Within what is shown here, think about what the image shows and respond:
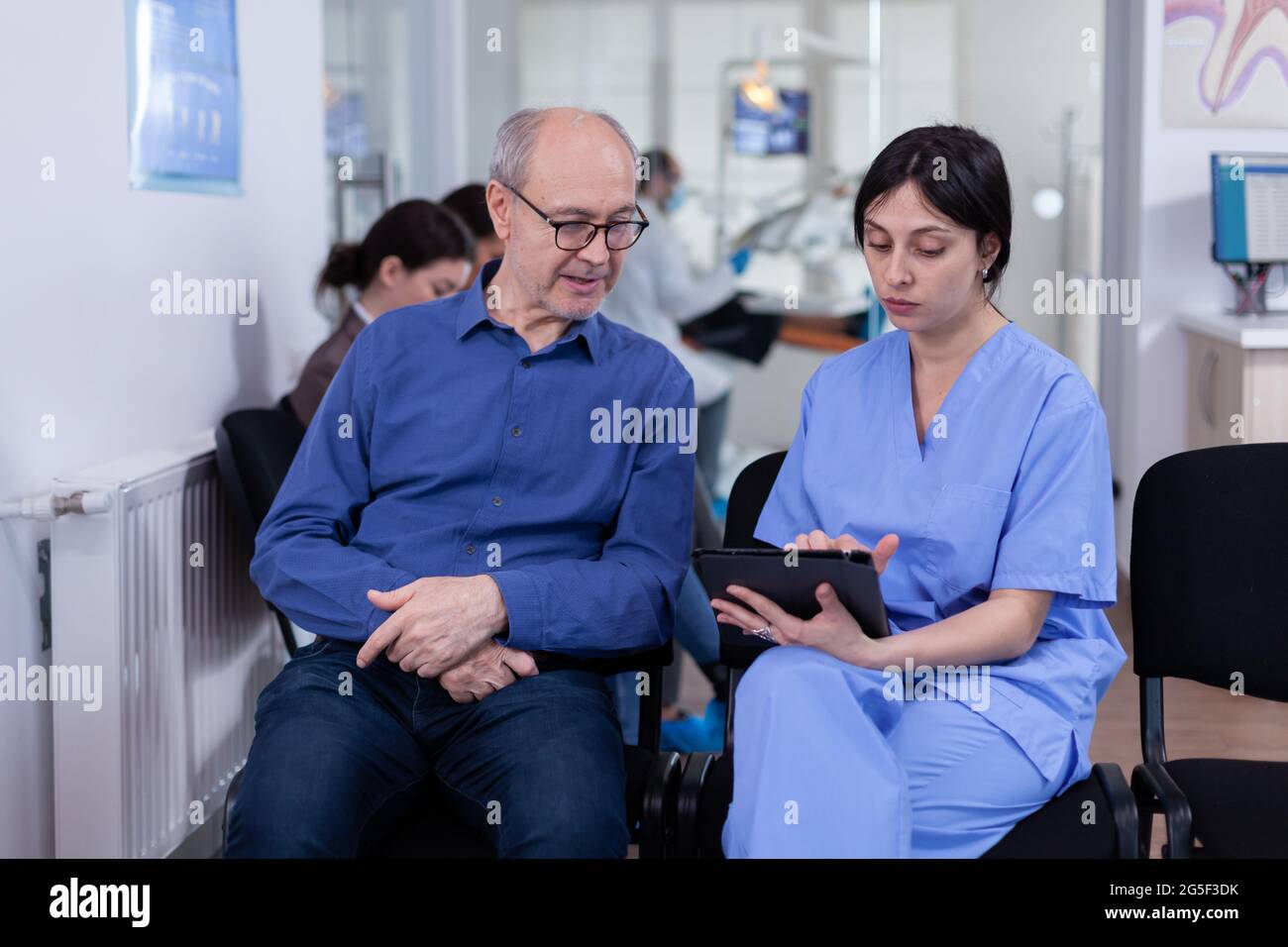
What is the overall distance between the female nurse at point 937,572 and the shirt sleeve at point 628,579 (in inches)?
5.8

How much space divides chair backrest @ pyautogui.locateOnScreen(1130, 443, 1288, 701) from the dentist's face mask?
3.39 meters

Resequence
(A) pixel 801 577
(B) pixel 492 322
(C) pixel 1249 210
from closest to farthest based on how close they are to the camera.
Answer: (A) pixel 801 577
(B) pixel 492 322
(C) pixel 1249 210

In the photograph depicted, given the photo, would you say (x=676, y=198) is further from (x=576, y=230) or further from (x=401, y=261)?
(x=576, y=230)

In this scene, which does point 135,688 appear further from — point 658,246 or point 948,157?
point 658,246

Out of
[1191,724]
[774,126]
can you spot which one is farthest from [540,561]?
[774,126]

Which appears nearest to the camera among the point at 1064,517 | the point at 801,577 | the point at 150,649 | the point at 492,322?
the point at 801,577

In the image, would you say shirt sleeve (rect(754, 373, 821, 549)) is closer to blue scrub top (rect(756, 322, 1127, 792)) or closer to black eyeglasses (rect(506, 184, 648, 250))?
blue scrub top (rect(756, 322, 1127, 792))

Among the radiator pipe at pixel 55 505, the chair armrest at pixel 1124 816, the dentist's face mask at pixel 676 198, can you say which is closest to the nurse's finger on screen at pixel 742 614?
the chair armrest at pixel 1124 816

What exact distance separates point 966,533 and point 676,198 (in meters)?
3.59

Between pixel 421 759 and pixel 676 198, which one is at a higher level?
pixel 676 198

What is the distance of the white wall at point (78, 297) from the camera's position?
190 centimetres

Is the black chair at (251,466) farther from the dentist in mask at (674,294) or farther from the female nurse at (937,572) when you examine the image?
the dentist in mask at (674,294)

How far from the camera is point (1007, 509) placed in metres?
1.69

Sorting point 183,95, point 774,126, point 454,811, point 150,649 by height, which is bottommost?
point 454,811
